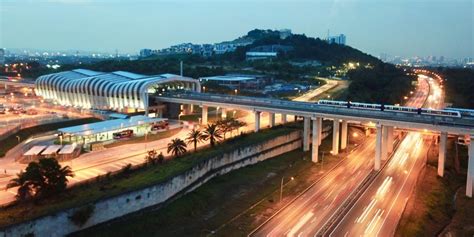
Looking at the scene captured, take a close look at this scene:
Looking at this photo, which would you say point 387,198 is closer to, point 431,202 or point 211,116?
point 431,202

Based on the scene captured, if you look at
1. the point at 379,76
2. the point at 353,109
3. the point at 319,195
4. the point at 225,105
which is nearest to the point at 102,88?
the point at 225,105

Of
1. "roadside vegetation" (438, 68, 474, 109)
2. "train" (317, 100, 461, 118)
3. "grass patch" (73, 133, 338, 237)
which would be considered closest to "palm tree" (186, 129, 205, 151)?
"grass patch" (73, 133, 338, 237)

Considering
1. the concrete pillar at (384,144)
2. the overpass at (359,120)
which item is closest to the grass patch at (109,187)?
the overpass at (359,120)

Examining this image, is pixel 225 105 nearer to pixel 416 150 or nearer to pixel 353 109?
pixel 353 109

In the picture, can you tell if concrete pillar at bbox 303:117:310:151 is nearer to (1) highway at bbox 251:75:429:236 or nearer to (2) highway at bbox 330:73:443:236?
(1) highway at bbox 251:75:429:236

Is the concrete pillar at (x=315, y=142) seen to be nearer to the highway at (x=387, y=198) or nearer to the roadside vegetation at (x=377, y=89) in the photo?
the highway at (x=387, y=198)
